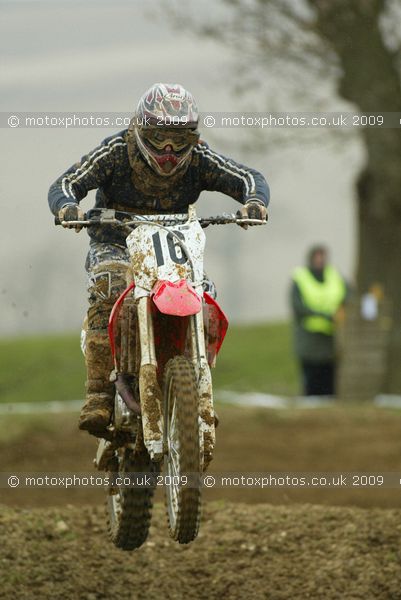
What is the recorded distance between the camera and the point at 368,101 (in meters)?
20.9

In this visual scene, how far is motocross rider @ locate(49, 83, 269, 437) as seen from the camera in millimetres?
7414

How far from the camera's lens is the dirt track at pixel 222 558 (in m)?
8.38

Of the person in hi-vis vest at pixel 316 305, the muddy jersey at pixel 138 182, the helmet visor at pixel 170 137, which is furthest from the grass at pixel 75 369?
the helmet visor at pixel 170 137

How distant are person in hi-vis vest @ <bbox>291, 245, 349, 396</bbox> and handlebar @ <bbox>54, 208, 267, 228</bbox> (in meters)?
9.56

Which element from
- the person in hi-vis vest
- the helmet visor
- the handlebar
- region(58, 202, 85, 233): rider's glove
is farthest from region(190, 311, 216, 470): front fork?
the person in hi-vis vest

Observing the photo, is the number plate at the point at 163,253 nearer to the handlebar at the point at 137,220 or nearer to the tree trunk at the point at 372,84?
the handlebar at the point at 137,220

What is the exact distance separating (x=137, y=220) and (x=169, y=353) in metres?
0.84

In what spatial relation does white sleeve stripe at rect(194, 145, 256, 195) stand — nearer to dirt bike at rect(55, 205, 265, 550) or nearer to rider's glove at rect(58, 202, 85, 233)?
dirt bike at rect(55, 205, 265, 550)

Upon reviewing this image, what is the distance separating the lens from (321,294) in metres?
17.3

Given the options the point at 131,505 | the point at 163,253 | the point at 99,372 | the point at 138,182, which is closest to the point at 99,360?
the point at 99,372

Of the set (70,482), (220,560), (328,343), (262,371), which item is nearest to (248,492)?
(70,482)

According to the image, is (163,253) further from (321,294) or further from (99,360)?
(321,294)

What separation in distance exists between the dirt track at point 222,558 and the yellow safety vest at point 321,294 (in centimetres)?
767

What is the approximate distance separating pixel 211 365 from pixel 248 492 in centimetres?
547
